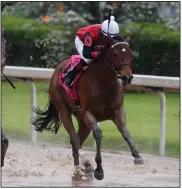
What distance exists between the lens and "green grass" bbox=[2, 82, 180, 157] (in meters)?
9.98

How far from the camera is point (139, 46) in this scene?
15.2 meters

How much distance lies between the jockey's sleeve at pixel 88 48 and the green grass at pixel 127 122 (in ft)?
7.50

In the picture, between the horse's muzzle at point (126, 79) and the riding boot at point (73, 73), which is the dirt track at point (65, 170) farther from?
the horse's muzzle at point (126, 79)

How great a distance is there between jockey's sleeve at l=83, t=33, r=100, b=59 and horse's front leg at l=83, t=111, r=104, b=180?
55cm

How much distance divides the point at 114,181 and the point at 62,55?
8.16 m

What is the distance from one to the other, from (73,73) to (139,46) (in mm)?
7562

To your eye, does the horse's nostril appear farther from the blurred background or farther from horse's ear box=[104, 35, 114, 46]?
the blurred background

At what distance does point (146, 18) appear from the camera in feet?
53.6

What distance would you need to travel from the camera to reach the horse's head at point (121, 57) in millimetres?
6812

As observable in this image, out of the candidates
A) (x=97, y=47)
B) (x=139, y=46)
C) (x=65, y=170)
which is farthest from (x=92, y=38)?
(x=139, y=46)

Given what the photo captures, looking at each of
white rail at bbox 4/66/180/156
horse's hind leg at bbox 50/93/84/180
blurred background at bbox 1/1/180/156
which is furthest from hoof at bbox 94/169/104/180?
blurred background at bbox 1/1/180/156

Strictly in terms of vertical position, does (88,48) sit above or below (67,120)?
above

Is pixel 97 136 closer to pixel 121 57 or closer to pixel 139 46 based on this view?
pixel 121 57

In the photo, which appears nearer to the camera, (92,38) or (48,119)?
(92,38)
